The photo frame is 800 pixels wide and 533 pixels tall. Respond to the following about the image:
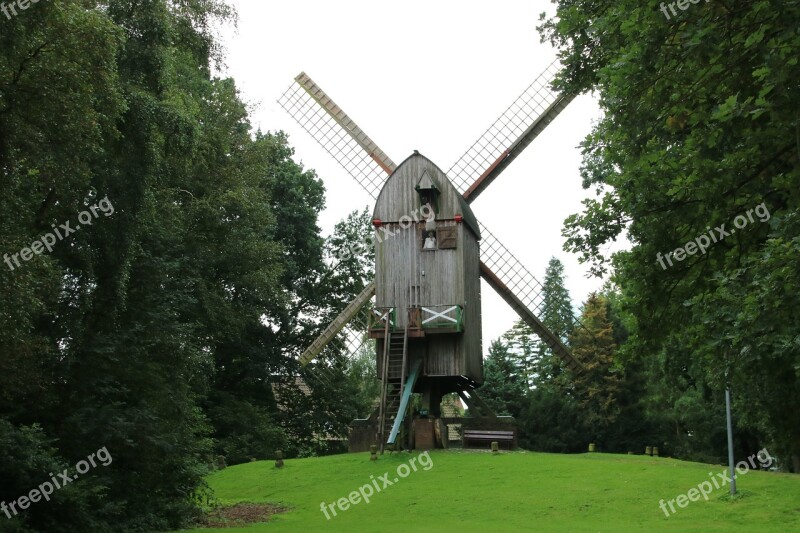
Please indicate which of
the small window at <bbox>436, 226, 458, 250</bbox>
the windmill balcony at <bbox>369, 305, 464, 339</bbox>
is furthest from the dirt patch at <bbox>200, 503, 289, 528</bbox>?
the small window at <bbox>436, 226, 458, 250</bbox>

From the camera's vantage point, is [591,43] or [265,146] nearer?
[591,43]

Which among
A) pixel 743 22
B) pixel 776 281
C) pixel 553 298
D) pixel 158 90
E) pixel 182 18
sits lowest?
pixel 776 281

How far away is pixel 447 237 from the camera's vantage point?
2845 centimetres

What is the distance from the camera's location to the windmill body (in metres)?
28.0

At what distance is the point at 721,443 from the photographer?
37.6 m

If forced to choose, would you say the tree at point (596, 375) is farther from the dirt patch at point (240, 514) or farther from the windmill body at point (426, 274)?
the dirt patch at point (240, 514)

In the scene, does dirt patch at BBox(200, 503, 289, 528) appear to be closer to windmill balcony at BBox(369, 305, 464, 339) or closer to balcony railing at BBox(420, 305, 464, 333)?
windmill balcony at BBox(369, 305, 464, 339)

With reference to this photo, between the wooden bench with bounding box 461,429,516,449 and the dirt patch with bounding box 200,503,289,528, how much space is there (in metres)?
8.68

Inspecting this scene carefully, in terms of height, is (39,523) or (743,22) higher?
(743,22)

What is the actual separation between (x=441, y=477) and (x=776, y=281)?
1452 cm

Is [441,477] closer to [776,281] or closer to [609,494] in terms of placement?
[609,494]

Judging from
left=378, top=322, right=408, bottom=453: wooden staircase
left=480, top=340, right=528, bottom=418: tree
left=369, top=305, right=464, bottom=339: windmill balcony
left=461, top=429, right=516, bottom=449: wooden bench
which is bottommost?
left=461, top=429, right=516, bottom=449: wooden bench

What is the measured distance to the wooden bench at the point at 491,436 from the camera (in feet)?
93.7

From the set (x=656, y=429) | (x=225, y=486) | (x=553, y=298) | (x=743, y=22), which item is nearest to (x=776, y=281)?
(x=743, y=22)
